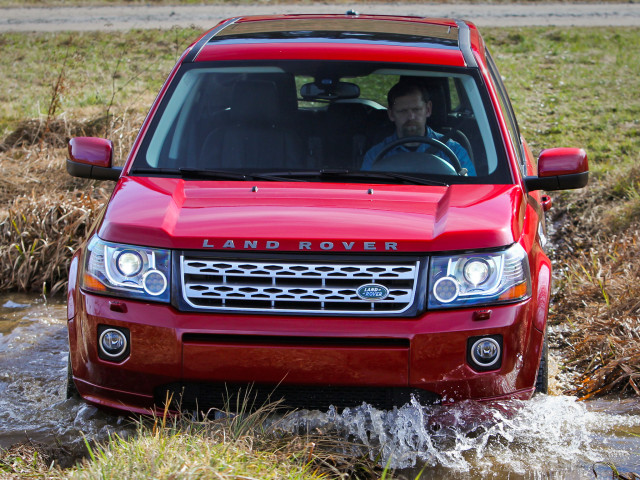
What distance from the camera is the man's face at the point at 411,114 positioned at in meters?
4.63

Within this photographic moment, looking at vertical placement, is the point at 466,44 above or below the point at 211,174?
above

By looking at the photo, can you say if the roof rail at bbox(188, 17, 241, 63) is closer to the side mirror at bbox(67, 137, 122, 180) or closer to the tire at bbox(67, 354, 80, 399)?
the side mirror at bbox(67, 137, 122, 180)

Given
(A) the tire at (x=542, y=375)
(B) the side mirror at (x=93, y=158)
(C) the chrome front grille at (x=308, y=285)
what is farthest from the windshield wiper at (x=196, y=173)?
(A) the tire at (x=542, y=375)

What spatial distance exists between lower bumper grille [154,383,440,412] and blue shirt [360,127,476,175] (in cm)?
126

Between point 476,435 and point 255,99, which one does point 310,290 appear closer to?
point 476,435

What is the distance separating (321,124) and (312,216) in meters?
1.17

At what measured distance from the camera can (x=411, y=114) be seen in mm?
4633

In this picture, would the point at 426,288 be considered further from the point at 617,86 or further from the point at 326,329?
the point at 617,86

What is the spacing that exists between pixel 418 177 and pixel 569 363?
158cm

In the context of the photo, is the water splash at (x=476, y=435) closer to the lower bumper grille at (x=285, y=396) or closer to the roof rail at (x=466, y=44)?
the lower bumper grille at (x=285, y=396)

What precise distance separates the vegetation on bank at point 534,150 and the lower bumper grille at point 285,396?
201 mm

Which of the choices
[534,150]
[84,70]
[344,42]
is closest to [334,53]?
[344,42]

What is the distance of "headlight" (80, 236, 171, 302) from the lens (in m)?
3.49

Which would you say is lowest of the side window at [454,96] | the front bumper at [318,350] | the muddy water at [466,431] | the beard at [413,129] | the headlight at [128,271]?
the muddy water at [466,431]
